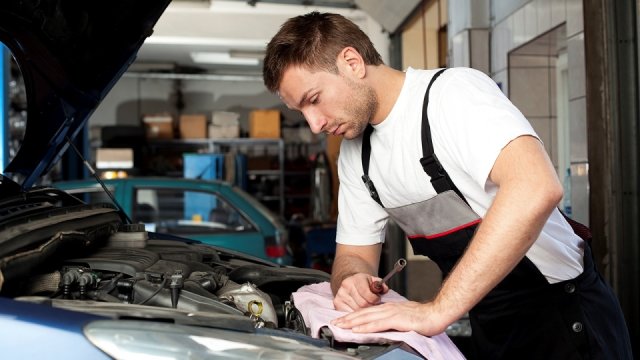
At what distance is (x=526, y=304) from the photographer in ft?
6.08

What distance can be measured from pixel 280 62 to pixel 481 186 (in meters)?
0.62

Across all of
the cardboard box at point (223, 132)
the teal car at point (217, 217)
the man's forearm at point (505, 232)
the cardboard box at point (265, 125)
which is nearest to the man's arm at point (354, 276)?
the man's forearm at point (505, 232)

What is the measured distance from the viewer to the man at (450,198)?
Answer: 1433mm

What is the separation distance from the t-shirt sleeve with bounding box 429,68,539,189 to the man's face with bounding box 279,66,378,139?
19cm

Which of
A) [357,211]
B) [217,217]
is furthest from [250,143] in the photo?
[357,211]

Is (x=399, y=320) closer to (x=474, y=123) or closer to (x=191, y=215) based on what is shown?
(x=474, y=123)

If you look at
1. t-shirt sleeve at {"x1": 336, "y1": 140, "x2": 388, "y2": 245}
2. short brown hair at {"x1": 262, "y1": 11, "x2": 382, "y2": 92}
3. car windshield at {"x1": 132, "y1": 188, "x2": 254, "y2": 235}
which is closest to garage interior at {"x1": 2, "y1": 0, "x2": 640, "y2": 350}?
car windshield at {"x1": 132, "y1": 188, "x2": 254, "y2": 235}

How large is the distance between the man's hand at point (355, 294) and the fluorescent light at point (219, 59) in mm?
10027

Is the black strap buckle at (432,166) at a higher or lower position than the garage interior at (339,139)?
lower

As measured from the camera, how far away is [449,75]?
1.69 meters

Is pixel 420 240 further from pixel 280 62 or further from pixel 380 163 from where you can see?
pixel 280 62

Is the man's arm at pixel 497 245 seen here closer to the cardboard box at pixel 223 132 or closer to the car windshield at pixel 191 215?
the car windshield at pixel 191 215

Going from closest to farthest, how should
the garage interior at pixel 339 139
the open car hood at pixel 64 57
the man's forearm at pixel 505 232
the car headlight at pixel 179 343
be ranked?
1. the car headlight at pixel 179 343
2. the man's forearm at pixel 505 232
3. the open car hood at pixel 64 57
4. the garage interior at pixel 339 139

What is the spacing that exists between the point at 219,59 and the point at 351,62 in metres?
10.9
